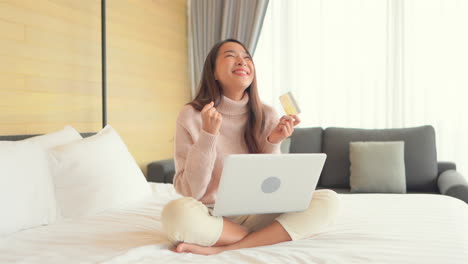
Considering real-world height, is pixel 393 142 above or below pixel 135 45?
below

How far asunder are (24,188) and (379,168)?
7.15 ft

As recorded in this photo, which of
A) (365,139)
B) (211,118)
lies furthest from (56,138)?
(365,139)

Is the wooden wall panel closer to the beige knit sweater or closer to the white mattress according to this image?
the white mattress

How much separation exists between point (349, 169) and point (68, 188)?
6.51ft

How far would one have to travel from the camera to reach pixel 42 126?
2.55 m

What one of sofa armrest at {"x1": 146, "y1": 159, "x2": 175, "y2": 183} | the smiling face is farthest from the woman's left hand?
sofa armrest at {"x1": 146, "y1": 159, "x2": 175, "y2": 183}

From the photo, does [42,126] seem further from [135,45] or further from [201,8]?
[201,8]

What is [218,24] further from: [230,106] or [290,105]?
[290,105]

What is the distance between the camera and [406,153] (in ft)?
10.5

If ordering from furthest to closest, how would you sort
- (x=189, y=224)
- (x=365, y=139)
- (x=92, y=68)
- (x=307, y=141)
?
(x=307, y=141) < (x=365, y=139) < (x=92, y=68) < (x=189, y=224)

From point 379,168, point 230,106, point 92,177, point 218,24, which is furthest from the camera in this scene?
point 218,24

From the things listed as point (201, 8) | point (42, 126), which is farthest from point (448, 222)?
point (201, 8)

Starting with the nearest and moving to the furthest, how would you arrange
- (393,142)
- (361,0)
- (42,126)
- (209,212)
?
1. (209,212)
2. (42,126)
3. (393,142)
4. (361,0)

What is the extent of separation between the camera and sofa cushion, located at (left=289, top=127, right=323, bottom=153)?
3461mm
